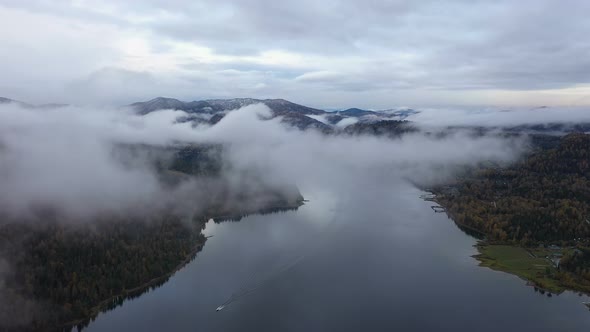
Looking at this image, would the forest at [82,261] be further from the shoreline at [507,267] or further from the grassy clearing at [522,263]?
the grassy clearing at [522,263]

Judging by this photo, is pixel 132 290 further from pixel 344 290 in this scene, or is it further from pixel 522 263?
pixel 522 263

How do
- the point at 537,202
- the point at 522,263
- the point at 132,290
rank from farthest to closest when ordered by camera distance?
1. the point at 537,202
2. the point at 522,263
3. the point at 132,290

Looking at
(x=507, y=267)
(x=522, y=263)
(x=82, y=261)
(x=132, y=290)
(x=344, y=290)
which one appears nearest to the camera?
(x=344, y=290)

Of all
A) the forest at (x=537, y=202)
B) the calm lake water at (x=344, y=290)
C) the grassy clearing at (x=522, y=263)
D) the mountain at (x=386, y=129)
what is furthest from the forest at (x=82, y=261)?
the mountain at (x=386, y=129)

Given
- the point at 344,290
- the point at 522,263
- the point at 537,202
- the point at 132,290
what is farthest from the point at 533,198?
the point at 132,290

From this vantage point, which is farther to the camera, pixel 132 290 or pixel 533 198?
pixel 533 198
